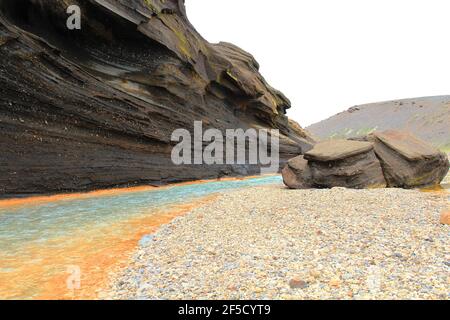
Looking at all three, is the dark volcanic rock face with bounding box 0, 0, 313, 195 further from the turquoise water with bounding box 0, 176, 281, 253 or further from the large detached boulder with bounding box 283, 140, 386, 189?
the large detached boulder with bounding box 283, 140, 386, 189

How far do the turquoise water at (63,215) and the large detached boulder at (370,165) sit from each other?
840 centimetres

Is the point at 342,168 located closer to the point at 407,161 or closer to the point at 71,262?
the point at 407,161

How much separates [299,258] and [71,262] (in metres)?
5.40

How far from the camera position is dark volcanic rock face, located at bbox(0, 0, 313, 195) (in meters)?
17.8

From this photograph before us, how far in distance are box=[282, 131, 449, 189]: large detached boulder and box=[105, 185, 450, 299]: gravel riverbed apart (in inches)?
326

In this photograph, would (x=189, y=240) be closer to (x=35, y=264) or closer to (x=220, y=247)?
(x=220, y=247)

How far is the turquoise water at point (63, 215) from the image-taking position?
399 inches

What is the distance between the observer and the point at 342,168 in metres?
19.3

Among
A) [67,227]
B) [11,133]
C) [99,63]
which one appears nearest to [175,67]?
[99,63]

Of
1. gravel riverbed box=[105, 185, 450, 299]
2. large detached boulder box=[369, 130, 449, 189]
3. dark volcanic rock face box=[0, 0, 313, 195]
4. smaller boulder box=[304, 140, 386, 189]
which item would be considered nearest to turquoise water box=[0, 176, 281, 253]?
gravel riverbed box=[105, 185, 450, 299]

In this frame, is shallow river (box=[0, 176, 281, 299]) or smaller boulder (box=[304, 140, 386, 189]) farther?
smaller boulder (box=[304, 140, 386, 189])

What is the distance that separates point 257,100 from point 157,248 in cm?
3770

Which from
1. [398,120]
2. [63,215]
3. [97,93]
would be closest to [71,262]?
[63,215]
